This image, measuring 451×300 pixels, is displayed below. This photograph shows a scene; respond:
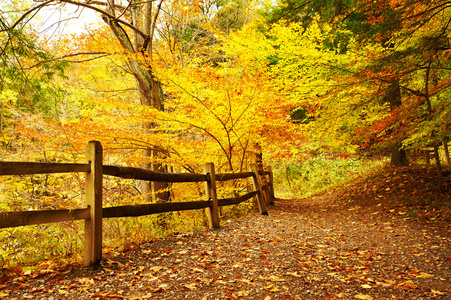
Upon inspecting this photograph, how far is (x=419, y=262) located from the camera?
4.45 m

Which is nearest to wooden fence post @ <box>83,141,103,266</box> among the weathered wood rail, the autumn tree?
the weathered wood rail

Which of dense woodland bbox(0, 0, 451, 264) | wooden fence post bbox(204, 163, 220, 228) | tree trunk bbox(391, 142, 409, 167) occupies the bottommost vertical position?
wooden fence post bbox(204, 163, 220, 228)

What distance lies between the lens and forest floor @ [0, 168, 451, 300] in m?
2.95

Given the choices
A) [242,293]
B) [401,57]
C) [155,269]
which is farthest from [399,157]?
[155,269]

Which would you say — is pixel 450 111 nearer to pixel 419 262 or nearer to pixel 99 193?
pixel 419 262

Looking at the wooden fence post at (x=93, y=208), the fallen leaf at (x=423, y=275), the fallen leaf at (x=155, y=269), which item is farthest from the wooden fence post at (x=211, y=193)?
the fallen leaf at (x=423, y=275)

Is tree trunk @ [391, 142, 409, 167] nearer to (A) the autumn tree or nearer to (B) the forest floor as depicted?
(A) the autumn tree

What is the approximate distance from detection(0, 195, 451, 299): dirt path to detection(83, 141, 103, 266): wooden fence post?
182mm

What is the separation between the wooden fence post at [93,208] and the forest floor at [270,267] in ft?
0.59

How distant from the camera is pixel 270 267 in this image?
148 inches

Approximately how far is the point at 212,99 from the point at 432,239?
208 inches

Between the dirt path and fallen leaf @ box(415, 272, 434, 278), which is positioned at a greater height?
the dirt path

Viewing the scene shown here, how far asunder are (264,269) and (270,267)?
12 centimetres

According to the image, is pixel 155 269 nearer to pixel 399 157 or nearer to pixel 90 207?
pixel 90 207
